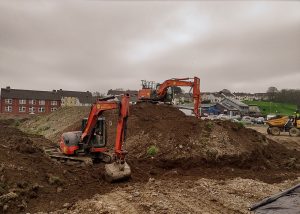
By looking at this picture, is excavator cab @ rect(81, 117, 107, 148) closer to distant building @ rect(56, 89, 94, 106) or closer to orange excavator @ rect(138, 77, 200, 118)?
orange excavator @ rect(138, 77, 200, 118)

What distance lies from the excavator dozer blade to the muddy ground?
26 centimetres

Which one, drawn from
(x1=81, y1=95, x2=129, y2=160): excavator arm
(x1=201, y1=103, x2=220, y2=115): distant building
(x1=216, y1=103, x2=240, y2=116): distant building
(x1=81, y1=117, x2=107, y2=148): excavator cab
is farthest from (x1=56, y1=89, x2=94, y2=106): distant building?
(x1=81, y1=95, x2=129, y2=160): excavator arm

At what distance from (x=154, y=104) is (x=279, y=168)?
1209 centimetres

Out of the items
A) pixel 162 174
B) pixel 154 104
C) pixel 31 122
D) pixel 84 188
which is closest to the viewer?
pixel 84 188

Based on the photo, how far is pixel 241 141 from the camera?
65.9 ft

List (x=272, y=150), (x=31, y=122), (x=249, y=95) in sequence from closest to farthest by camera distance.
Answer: (x=272, y=150) < (x=31, y=122) < (x=249, y=95)

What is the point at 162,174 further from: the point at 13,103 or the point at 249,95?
the point at 249,95

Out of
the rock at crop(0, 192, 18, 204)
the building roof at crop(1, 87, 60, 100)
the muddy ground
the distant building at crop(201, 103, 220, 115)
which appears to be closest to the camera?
the rock at crop(0, 192, 18, 204)

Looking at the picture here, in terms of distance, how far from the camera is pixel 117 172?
1345 cm

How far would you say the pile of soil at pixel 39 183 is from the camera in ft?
35.4

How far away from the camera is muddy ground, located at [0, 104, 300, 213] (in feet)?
36.3

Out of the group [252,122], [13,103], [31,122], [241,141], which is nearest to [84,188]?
[241,141]

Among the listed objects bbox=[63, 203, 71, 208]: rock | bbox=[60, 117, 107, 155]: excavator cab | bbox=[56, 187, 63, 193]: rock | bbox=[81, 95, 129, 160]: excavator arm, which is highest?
bbox=[81, 95, 129, 160]: excavator arm

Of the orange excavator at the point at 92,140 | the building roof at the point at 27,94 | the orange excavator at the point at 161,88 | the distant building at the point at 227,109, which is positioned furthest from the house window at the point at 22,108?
the orange excavator at the point at 92,140
